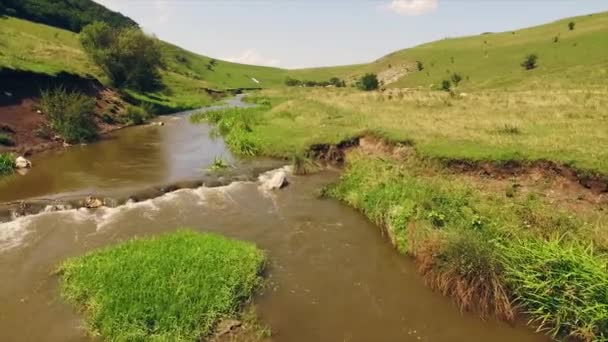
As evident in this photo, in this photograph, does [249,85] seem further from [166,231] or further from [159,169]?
[166,231]

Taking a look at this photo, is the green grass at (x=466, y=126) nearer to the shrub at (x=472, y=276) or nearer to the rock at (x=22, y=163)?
the shrub at (x=472, y=276)

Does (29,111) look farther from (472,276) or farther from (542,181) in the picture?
(542,181)

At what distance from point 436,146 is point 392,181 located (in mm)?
4623

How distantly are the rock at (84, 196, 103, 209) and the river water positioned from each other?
1.65 feet

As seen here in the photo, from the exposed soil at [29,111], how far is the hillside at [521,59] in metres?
53.6

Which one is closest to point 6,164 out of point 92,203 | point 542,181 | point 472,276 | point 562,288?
point 92,203

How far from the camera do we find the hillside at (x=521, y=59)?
6143 cm

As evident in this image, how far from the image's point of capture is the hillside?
6143cm

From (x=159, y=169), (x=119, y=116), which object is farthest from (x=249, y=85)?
(x=159, y=169)

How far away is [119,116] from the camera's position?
162 ft

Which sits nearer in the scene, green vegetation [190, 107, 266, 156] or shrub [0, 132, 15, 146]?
shrub [0, 132, 15, 146]

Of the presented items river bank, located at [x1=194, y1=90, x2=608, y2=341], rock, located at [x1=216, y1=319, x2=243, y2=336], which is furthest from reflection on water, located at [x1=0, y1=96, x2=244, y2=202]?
rock, located at [x1=216, y1=319, x2=243, y2=336]

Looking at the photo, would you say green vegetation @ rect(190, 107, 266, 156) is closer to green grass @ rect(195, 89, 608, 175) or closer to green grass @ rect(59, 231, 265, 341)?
green grass @ rect(195, 89, 608, 175)

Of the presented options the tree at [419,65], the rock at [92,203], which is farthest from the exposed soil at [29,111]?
the tree at [419,65]
